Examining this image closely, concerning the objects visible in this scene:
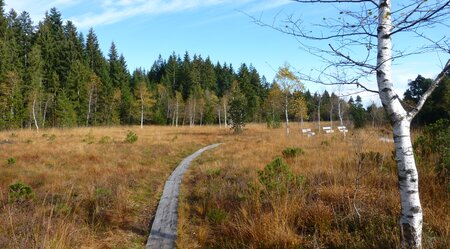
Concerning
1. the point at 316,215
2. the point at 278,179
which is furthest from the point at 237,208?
the point at 316,215

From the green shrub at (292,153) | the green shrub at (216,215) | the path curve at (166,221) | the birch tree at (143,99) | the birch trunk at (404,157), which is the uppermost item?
the birch tree at (143,99)

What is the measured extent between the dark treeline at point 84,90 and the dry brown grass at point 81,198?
16.7 metres

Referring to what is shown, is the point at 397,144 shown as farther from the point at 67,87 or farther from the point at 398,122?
the point at 67,87

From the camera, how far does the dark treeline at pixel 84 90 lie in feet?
114

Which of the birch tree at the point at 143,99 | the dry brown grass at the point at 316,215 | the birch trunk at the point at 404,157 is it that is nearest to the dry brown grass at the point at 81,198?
the dry brown grass at the point at 316,215

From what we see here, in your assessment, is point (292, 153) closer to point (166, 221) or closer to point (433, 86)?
point (166, 221)

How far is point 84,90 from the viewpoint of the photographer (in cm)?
4434

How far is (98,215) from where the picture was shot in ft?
20.2

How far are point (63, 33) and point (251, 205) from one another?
5495 centimetres

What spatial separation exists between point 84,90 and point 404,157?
46.8 m

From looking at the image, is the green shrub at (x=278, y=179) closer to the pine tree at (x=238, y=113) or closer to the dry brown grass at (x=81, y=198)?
the dry brown grass at (x=81, y=198)

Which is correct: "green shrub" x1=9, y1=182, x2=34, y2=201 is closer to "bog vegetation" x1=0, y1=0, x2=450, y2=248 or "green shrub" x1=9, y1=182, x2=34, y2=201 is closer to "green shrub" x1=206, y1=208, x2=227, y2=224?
"bog vegetation" x1=0, y1=0, x2=450, y2=248

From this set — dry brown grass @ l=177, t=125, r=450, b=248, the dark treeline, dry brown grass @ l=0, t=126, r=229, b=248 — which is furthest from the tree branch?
the dark treeline

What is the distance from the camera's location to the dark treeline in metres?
34.7
